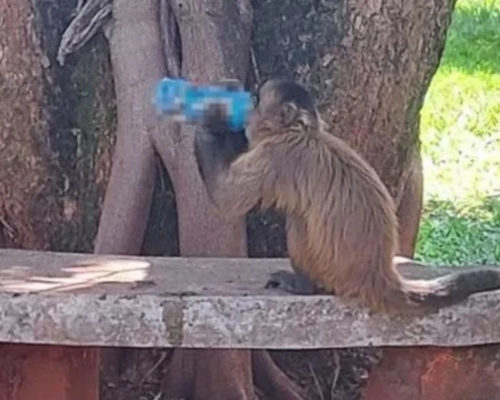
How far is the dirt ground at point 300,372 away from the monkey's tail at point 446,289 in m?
0.80

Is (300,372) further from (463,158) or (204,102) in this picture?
(463,158)

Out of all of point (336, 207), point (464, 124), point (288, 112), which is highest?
point (288, 112)

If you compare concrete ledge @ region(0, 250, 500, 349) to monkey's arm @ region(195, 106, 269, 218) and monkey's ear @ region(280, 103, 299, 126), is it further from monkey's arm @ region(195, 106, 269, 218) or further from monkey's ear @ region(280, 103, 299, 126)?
monkey's ear @ region(280, 103, 299, 126)

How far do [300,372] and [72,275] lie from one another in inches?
42.1

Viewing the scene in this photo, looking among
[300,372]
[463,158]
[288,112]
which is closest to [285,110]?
[288,112]

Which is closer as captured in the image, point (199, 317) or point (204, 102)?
point (199, 317)

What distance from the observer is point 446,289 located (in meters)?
3.63

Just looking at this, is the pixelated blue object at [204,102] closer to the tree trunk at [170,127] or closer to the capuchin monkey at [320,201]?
the capuchin monkey at [320,201]

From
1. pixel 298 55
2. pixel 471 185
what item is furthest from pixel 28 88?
pixel 471 185

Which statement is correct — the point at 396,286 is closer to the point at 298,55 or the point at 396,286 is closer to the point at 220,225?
the point at 220,225

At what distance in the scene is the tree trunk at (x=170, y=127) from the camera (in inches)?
174

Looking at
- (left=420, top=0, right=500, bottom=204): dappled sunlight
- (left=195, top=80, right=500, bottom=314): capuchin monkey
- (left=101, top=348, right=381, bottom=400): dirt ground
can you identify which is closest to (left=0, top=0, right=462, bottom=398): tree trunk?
(left=101, top=348, right=381, bottom=400): dirt ground

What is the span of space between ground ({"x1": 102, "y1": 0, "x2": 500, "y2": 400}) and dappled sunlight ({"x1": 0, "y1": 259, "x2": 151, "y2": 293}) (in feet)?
2.17

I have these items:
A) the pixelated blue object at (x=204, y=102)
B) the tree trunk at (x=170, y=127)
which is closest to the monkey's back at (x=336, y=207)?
the pixelated blue object at (x=204, y=102)
